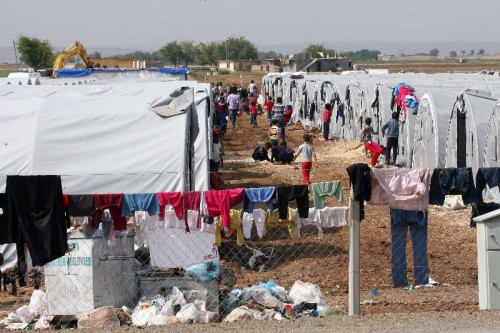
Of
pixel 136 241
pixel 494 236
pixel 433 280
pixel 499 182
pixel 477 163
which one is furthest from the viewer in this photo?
pixel 477 163

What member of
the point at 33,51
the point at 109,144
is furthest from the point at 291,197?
the point at 33,51

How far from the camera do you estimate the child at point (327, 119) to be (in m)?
30.3

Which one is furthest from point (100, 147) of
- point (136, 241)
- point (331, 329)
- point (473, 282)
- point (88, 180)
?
point (331, 329)

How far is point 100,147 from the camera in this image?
1459 cm

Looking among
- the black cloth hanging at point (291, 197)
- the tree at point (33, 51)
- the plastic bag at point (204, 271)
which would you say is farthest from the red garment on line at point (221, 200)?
the tree at point (33, 51)

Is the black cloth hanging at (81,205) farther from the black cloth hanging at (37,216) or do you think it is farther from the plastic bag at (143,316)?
the plastic bag at (143,316)

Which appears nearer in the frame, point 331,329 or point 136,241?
point 331,329

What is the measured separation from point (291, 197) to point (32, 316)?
3.13 meters

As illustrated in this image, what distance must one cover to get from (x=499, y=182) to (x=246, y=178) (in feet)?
40.6

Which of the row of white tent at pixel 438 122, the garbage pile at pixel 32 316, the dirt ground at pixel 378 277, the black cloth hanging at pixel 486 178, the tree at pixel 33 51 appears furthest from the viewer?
the tree at pixel 33 51

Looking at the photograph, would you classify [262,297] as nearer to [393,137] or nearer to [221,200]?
[221,200]

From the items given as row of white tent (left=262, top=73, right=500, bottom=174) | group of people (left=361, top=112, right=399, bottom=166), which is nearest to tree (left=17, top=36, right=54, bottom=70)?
row of white tent (left=262, top=73, right=500, bottom=174)

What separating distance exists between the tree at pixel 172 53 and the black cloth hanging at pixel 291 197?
139 m

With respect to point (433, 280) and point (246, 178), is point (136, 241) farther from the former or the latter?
point (246, 178)
